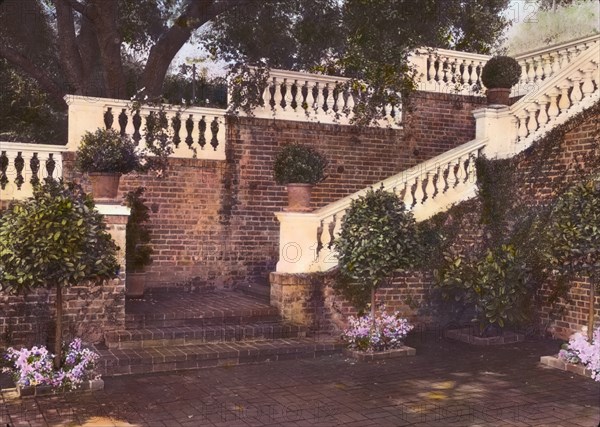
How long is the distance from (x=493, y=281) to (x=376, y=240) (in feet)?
6.67

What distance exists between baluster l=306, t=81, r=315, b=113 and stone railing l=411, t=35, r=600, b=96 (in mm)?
2342

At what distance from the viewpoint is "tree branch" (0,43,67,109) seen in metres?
12.3

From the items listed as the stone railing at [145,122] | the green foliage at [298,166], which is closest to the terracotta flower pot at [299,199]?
the green foliage at [298,166]

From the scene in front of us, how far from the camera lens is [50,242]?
6992 millimetres

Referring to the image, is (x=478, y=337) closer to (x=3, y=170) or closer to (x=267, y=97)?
(x=267, y=97)

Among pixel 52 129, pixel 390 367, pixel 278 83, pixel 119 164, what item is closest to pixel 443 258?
pixel 390 367

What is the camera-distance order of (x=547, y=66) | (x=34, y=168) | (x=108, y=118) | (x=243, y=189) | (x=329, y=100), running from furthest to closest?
(x=547, y=66)
(x=329, y=100)
(x=243, y=189)
(x=108, y=118)
(x=34, y=168)

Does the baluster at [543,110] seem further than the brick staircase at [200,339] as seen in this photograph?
Yes

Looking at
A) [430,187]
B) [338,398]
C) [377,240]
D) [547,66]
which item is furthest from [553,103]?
[338,398]

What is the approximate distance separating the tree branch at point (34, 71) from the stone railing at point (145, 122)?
2.49 meters

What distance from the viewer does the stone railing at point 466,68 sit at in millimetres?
13359

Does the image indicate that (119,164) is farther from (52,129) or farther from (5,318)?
(52,129)

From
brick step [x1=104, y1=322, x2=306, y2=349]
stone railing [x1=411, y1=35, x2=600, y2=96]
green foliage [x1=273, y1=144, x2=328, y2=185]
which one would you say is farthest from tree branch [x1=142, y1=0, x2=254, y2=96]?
brick step [x1=104, y1=322, x2=306, y2=349]

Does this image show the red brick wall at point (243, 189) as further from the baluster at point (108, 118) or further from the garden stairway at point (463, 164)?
the garden stairway at point (463, 164)
